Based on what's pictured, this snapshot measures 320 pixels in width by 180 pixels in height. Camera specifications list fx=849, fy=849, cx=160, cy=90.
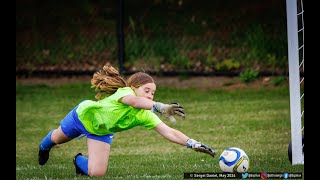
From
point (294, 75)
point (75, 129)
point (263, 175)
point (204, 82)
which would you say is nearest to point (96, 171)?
point (75, 129)

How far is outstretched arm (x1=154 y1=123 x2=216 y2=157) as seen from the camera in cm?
713

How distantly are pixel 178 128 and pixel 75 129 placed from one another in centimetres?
304

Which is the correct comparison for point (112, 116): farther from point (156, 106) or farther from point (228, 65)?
point (228, 65)

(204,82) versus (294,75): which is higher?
(294,75)

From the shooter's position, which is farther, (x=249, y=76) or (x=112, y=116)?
(x=249, y=76)

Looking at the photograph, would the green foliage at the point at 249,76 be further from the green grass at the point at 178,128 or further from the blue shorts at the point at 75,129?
the blue shorts at the point at 75,129

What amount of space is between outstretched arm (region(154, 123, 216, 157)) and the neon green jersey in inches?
3.8

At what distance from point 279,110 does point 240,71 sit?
1913 millimetres

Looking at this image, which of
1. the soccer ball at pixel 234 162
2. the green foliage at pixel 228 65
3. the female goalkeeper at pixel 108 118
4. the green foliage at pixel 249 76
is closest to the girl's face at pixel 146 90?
the female goalkeeper at pixel 108 118

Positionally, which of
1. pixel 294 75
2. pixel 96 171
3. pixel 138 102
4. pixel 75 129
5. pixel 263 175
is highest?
pixel 294 75

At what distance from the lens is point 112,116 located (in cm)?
743

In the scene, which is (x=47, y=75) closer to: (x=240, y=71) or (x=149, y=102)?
(x=240, y=71)

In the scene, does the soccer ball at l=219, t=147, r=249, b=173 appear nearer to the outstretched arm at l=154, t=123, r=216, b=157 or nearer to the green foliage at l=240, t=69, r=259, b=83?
the outstretched arm at l=154, t=123, r=216, b=157
